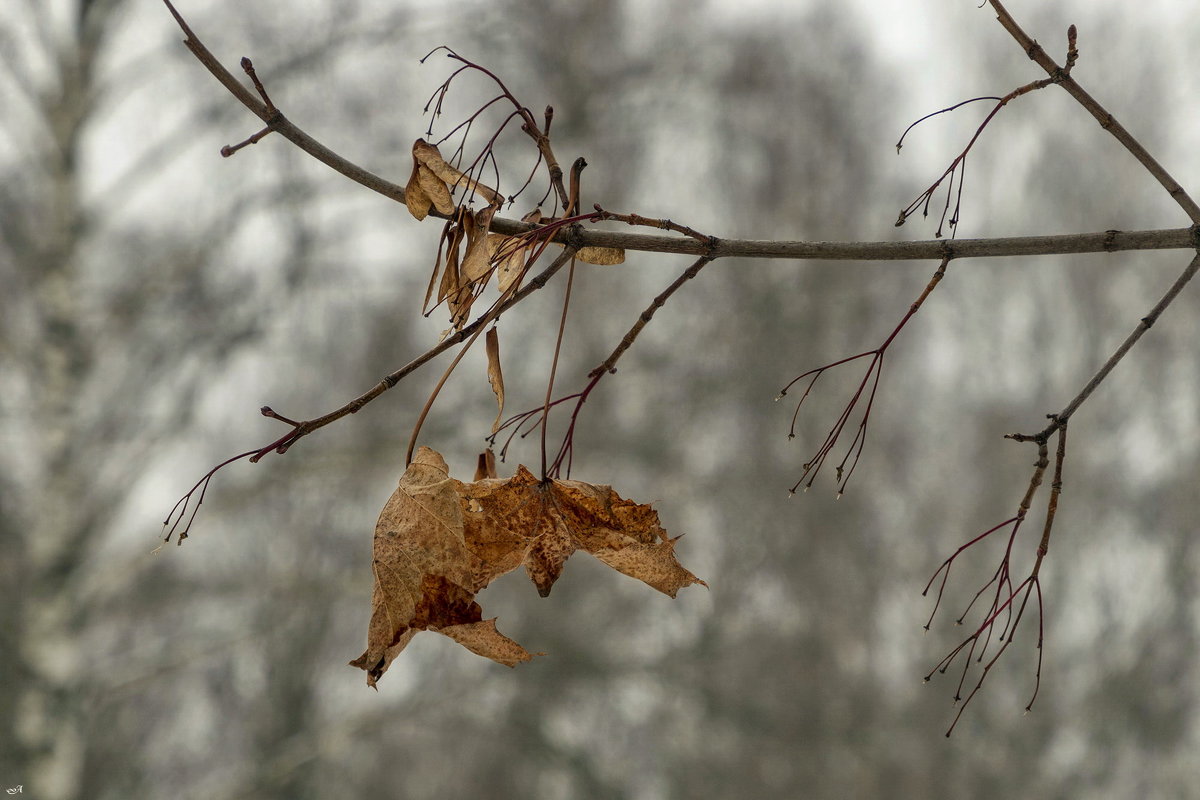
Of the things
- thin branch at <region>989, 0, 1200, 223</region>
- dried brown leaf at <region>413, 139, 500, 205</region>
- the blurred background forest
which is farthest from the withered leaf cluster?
the blurred background forest

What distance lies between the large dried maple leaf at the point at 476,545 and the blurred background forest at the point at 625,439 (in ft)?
10.9

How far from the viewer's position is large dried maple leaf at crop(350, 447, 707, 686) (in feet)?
2.00

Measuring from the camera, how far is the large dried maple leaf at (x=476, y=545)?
2.00 ft

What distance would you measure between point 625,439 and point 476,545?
4164 mm

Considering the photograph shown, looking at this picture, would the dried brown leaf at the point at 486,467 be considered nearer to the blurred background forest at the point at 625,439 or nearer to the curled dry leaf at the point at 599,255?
the curled dry leaf at the point at 599,255

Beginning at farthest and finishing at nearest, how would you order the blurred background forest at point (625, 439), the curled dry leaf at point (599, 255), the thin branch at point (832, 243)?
the blurred background forest at point (625, 439) → the curled dry leaf at point (599, 255) → the thin branch at point (832, 243)

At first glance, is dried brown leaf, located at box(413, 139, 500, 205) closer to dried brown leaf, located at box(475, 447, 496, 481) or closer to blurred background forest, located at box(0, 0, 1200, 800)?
dried brown leaf, located at box(475, 447, 496, 481)

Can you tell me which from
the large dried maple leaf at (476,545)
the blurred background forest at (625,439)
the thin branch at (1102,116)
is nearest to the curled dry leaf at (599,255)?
the large dried maple leaf at (476,545)

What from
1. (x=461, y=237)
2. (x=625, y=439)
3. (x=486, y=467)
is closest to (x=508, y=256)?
(x=461, y=237)

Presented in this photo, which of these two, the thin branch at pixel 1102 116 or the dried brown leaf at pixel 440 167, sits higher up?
the thin branch at pixel 1102 116

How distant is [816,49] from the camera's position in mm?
5562

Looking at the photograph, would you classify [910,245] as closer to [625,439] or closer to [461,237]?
[461,237]

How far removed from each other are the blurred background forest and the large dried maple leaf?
3.32 meters

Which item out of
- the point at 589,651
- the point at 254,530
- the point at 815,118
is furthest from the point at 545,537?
the point at 815,118
